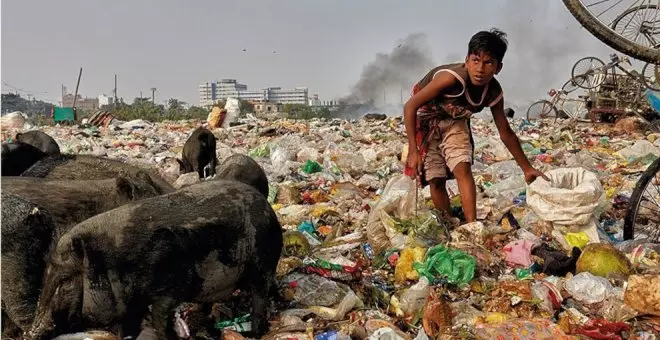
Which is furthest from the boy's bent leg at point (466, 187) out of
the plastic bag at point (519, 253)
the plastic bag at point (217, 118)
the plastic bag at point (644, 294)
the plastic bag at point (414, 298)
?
the plastic bag at point (217, 118)

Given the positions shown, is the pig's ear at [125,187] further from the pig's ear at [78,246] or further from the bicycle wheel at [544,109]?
the bicycle wheel at [544,109]

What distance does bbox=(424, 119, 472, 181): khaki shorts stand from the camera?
13.3 feet

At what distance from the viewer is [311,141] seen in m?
10.5

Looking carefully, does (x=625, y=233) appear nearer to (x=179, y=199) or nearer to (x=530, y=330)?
(x=530, y=330)

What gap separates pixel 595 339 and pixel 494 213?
2105mm

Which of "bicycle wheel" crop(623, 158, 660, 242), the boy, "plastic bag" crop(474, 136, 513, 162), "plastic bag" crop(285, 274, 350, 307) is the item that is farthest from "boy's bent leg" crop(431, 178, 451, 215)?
"plastic bag" crop(474, 136, 513, 162)

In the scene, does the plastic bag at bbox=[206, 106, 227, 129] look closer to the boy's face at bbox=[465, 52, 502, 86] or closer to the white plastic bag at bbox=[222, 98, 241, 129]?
the white plastic bag at bbox=[222, 98, 241, 129]

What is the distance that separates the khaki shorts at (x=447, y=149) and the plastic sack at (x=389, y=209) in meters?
0.32

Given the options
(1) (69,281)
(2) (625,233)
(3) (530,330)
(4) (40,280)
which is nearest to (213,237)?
(1) (69,281)

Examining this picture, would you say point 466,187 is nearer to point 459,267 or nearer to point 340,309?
point 459,267

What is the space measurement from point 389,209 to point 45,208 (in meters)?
2.14

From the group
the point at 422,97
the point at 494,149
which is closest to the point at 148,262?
the point at 422,97

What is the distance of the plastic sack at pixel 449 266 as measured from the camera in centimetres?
314

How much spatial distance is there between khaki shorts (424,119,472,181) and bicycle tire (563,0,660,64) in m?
1.15
